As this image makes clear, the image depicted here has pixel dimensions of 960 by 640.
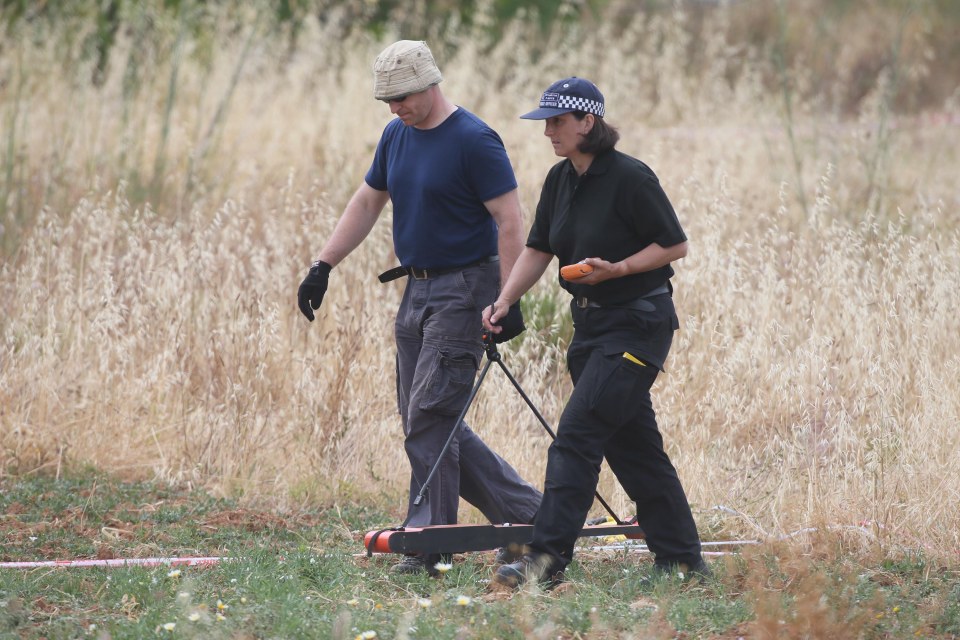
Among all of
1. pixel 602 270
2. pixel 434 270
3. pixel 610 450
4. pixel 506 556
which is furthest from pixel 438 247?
pixel 506 556

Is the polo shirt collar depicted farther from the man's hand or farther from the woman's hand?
the man's hand

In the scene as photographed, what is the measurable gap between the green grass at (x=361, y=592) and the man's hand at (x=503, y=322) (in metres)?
0.97

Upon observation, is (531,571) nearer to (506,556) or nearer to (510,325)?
(506,556)

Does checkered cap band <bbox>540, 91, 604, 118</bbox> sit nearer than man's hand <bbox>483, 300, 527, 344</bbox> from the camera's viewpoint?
Yes

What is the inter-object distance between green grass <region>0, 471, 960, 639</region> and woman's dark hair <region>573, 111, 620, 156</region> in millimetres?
1613

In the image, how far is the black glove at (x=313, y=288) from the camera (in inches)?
195

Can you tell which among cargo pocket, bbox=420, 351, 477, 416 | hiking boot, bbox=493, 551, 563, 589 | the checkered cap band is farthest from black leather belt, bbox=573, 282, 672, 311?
hiking boot, bbox=493, 551, 563, 589

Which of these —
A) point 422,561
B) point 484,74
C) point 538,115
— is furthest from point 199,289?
point 484,74

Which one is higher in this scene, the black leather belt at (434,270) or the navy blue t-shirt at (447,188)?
the navy blue t-shirt at (447,188)

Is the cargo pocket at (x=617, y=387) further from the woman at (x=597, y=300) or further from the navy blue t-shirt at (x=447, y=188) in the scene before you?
the navy blue t-shirt at (x=447, y=188)

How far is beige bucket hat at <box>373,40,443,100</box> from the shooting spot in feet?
15.1

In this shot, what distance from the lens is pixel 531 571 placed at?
14.6 ft

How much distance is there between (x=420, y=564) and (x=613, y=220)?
1653 millimetres

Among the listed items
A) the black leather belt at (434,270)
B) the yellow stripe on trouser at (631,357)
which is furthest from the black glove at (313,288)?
the yellow stripe on trouser at (631,357)
